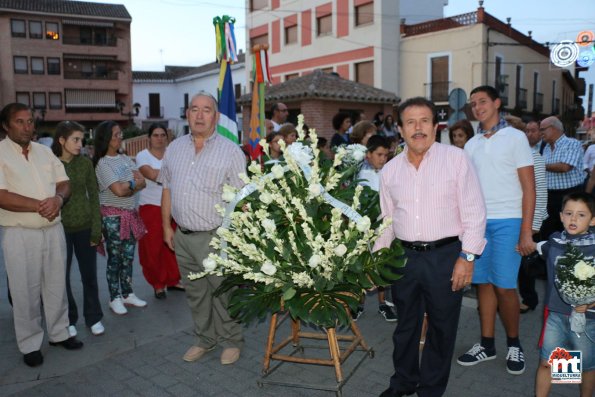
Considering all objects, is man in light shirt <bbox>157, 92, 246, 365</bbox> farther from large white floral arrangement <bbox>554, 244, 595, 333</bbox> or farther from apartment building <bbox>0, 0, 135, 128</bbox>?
apartment building <bbox>0, 0, 135, 128</bbox>

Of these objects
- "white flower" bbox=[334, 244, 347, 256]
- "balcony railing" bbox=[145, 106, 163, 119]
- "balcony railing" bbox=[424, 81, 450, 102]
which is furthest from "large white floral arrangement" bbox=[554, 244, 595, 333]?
"balcony railing" bbox=[145, 106, 163, 119]

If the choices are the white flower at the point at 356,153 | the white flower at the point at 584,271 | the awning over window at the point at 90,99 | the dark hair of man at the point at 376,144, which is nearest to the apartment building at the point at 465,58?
the dark hair of man at the point at 376,144

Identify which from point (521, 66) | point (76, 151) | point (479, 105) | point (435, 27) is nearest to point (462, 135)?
point (479, 105)

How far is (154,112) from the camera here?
5359 centimetres

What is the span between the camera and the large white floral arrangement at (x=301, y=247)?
308 centimetres

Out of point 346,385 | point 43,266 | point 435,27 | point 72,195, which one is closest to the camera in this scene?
point 346,385

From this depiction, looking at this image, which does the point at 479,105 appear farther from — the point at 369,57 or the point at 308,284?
the point at 369,57

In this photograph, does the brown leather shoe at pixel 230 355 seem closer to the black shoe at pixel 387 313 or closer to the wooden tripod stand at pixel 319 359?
the wooden tripod stand at pixel 319 359

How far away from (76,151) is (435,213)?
3389 millimetres

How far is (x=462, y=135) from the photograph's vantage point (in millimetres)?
6012

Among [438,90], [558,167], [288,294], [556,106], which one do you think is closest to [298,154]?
[288,294]

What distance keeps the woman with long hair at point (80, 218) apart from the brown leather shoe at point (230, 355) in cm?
140

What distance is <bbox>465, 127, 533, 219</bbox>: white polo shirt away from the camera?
3.85 metres

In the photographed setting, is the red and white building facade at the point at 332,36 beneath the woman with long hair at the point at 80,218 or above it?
above
